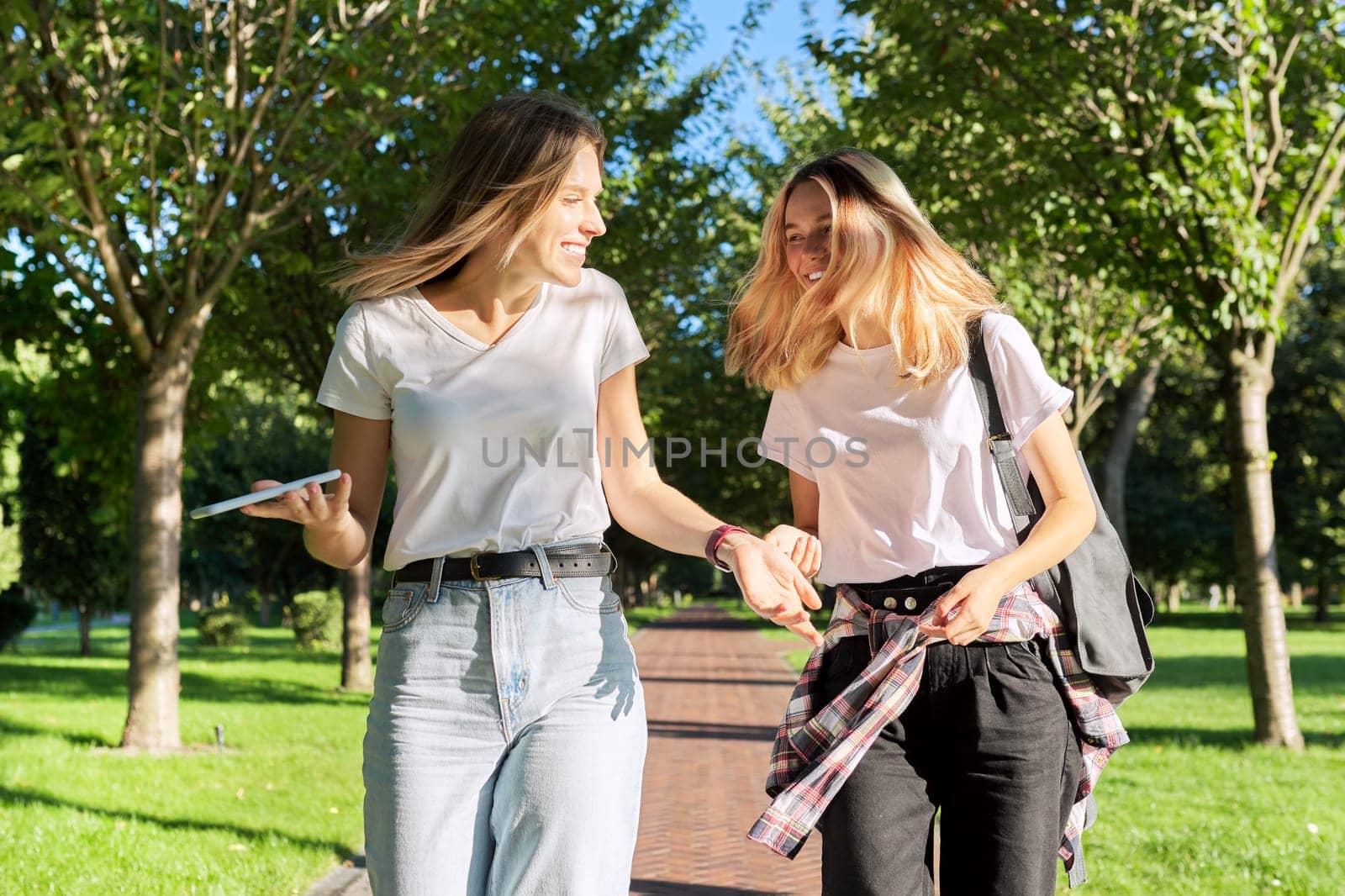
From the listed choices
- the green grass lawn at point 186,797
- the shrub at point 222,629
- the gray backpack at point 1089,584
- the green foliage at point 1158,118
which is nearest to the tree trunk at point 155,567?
the green grass lawn at point 186,797

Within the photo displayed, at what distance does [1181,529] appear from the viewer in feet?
140

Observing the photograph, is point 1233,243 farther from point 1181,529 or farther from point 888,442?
point 1181,529

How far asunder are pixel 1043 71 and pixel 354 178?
5.60 m

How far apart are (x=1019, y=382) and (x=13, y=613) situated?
27.6m

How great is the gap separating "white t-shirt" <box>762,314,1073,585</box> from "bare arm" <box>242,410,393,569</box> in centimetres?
96

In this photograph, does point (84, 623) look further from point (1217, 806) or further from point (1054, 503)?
point (1054, 503)

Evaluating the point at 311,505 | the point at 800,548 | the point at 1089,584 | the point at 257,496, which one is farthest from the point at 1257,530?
the point at 257,496

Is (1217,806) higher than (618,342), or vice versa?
(618,342)

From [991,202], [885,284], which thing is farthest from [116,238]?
[885,284]

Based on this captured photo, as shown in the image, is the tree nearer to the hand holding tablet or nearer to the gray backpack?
the gray backpack

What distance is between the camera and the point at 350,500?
8.43 ft

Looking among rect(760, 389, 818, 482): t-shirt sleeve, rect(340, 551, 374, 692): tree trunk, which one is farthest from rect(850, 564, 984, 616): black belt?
rect(340, 551, 374, 692): tree trunk

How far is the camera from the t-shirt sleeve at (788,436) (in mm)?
2992

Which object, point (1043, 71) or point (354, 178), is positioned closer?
point (1043, 71)
